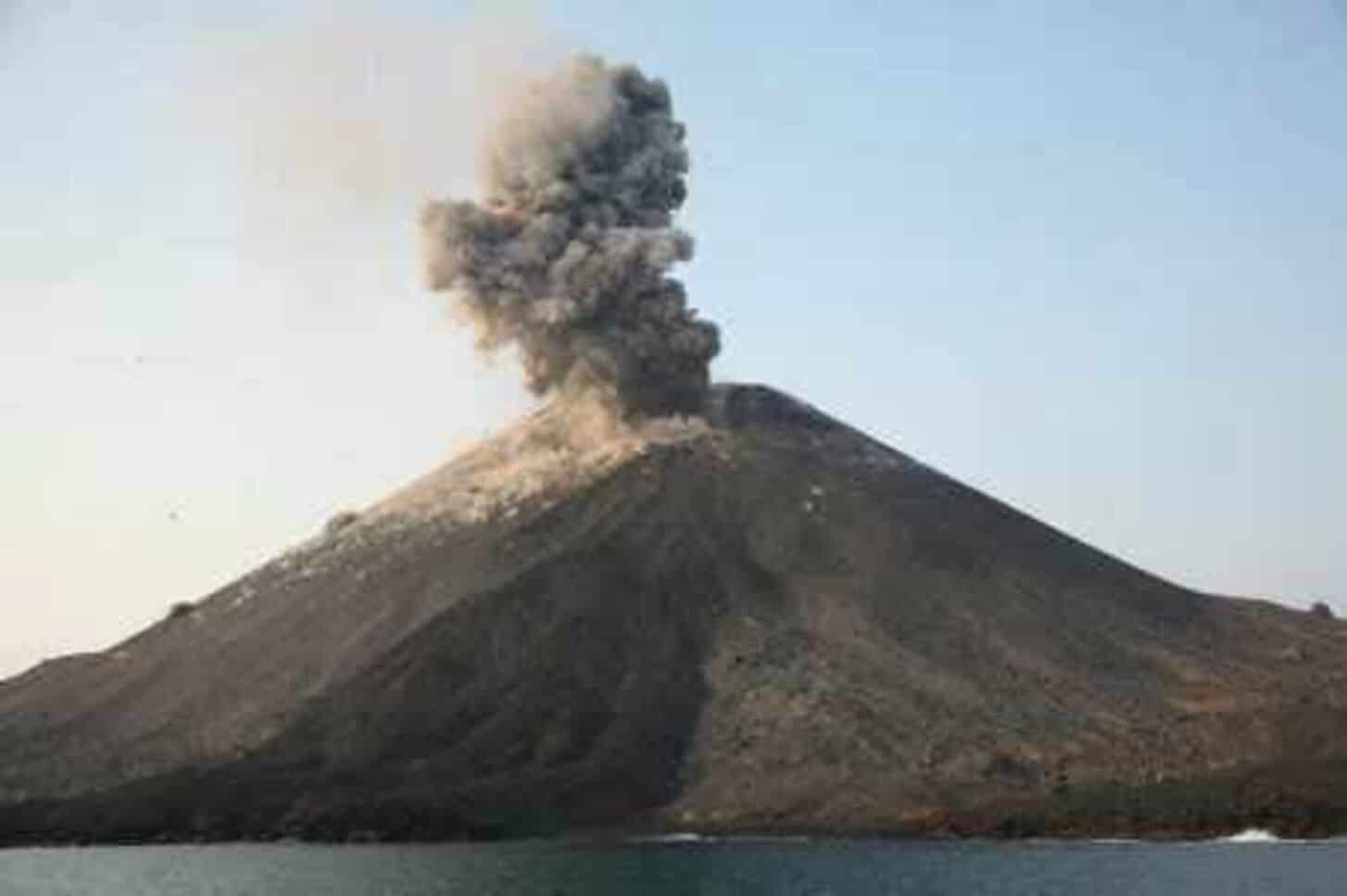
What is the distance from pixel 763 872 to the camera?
12144cm

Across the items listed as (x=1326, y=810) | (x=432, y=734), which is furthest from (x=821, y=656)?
(x=1326, y=810)

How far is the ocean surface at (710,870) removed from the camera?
10769cm

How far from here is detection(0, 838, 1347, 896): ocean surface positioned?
10769 centimetres

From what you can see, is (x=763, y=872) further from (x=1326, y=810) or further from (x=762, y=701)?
(x=762, y=701)

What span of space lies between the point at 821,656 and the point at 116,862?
65.5 meters

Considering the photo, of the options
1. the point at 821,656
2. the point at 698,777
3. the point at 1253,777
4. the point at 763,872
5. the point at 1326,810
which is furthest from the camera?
the point at 821,656

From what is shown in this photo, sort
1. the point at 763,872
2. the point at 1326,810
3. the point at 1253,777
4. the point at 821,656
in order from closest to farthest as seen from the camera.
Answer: the point at 763,872 → the point at 1326,810 → the point at 1253,777 → the point at 821,656

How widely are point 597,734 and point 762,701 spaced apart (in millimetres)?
14068

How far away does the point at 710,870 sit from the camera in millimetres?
125500

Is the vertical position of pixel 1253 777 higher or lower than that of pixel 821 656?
lower

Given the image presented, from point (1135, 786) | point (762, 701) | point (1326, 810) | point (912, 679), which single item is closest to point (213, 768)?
point (762, 701)

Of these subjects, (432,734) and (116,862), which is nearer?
(116,862)

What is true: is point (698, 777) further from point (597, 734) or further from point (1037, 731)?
point (1037, 731)

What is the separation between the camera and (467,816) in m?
175
